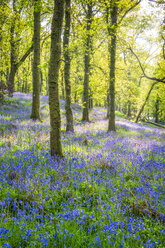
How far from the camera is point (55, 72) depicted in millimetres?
4625

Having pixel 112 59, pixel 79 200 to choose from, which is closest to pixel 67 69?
pixel 112 59

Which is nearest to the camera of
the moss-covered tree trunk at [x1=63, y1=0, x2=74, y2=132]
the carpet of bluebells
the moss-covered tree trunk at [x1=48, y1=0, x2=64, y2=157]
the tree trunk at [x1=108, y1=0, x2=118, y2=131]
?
the carpet of bluebells

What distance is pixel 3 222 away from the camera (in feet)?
7.56

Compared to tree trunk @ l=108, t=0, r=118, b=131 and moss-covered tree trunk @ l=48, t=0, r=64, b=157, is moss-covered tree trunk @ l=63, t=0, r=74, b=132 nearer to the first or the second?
tree trunk @ l=108, t=0, r=118, b=131

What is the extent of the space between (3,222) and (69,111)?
713 centimetres

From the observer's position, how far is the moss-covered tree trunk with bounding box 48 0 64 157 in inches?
176

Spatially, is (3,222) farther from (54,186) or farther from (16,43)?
(16,43)

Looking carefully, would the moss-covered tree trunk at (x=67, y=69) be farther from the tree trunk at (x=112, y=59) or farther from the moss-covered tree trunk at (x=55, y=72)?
the moss-covered tree trunk at (x=55, y=72)

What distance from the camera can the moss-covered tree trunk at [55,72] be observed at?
176 inches

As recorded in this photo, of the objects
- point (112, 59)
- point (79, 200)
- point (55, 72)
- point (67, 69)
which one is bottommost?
point (79, 200)

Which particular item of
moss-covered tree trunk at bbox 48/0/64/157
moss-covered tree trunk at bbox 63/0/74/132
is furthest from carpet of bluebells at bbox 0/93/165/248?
moss-covered tree trunk at bbox 63/0/74/132

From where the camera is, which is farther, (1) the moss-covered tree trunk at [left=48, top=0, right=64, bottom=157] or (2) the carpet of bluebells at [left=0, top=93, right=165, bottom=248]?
(1) the moss-covered tree trunk at [left=48, top=0, right=64, bottom=157]

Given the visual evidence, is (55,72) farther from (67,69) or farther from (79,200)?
(67,69)

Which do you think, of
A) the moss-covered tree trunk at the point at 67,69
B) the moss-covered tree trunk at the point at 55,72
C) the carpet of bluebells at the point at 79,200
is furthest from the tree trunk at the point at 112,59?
the moss-covered tree trunk at the point at 55,72
